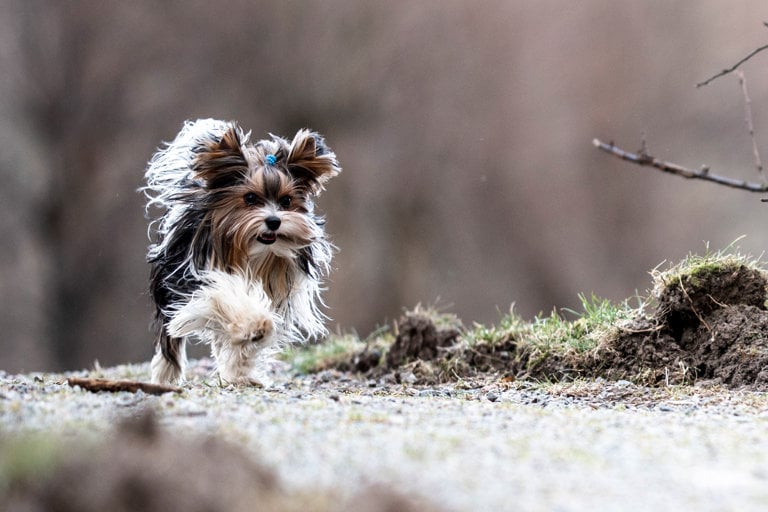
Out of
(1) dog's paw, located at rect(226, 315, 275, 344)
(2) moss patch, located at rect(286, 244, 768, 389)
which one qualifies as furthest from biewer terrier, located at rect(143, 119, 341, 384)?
(2) moss patch, located at rect(286, 244, 768, 389)

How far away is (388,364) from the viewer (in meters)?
7.90

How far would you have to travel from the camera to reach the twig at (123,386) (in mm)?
4516

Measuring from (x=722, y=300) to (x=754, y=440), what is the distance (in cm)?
268

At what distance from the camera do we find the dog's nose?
5.85 meters

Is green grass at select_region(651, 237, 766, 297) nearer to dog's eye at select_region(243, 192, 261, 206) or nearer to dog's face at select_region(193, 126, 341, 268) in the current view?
dog's face at select_region(193, 126, 341, 268)

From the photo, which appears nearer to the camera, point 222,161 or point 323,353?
point 222,161

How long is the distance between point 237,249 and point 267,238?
0.19 m

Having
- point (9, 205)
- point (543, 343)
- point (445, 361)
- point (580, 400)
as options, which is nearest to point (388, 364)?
point (445, 361)

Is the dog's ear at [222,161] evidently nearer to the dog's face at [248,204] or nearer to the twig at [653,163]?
the dog's face at [248,204]

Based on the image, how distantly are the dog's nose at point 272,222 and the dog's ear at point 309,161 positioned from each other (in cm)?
46

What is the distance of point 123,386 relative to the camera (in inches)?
180

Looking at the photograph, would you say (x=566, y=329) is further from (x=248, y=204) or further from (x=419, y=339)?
(x=248, y=204)

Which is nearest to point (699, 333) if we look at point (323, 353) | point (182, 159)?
point (182, 159)

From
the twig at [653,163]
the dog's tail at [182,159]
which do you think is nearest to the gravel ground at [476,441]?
the twig at [653,163]
